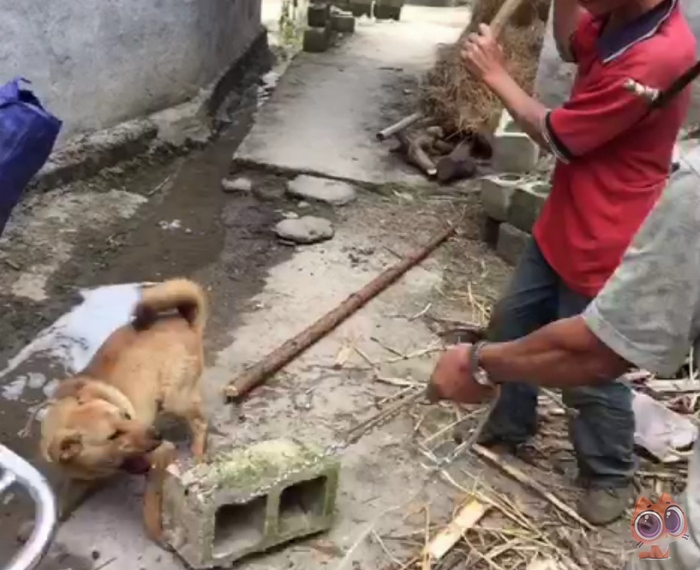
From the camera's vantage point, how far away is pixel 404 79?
29.2 feet

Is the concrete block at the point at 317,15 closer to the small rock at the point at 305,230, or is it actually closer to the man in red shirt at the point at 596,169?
the small rock at the point at 305,230

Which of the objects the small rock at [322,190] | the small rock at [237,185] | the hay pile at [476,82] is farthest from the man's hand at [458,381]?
the hay pile at [476,82]

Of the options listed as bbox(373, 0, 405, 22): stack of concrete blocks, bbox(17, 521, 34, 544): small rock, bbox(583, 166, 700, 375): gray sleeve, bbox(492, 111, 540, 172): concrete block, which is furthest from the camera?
bbox(373, 0, 405, 22): stack of concrete blocks

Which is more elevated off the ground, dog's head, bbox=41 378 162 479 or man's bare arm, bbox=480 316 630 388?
man's bare arm, bbox=480 316 630 388

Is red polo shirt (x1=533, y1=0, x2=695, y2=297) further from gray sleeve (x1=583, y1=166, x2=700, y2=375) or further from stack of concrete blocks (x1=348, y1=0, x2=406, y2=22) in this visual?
stack of concrete blocks (x1=348, y1=0, x2=406, y2=22)

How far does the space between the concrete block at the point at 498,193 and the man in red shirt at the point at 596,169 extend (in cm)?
193

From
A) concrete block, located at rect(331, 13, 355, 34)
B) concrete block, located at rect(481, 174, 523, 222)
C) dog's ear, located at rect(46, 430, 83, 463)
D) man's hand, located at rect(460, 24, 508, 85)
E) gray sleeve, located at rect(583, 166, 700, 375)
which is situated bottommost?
concrete block, located at rect(331, 13, 355, 34)

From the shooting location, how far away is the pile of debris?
22.0 ft

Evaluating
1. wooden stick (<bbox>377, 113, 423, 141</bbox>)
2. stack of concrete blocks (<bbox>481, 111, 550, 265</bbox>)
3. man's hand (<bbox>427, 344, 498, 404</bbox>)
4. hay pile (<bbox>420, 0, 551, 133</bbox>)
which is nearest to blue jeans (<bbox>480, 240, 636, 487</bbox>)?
man's hand (<bbox>427, 344, 498, 404</bbox>)

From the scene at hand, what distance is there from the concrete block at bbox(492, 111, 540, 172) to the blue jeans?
2.32 m

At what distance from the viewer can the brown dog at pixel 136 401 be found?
3.14 m

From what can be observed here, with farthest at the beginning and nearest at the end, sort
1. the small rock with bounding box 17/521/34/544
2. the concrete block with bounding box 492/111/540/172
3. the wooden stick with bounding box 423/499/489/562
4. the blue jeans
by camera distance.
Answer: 1. the concrete block with bounding box 492/111/540/172
2. the blue jeans
3. the wooden stick with bounding box 423/499/489/562
4. the small rock with bounding box 17/521/34/544

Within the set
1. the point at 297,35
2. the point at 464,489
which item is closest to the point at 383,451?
the point at 464,489

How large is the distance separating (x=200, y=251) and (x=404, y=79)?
3.98 meters
